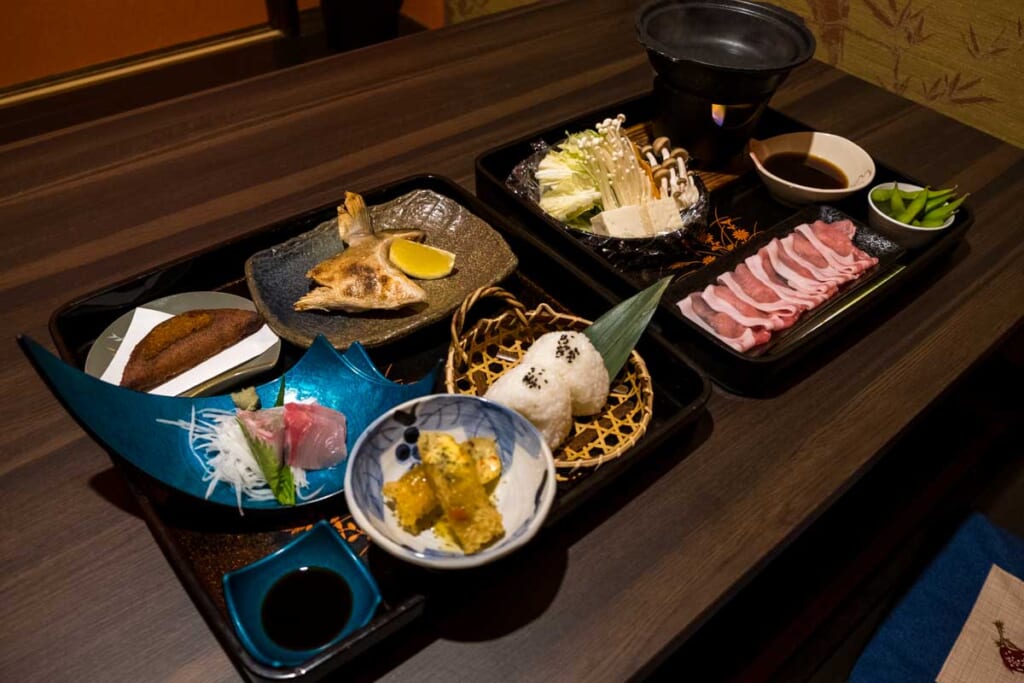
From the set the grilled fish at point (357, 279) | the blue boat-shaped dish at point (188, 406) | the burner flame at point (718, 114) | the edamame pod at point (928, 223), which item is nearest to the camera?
the blue boat-shaped dish at point (188, 406)

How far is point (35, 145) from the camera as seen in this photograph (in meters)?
1.92

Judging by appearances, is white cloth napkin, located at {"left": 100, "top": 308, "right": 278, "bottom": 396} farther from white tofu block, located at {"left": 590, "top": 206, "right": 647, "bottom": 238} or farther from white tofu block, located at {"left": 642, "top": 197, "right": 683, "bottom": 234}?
white tofu block, located at {"left": 642, "top": 197, "right": 683, "bottom": 234}

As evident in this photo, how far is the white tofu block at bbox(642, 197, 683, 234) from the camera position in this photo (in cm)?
175

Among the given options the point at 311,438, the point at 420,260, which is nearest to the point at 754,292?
the point at 420,260

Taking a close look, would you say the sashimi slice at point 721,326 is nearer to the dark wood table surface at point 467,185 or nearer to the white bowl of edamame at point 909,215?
the dark wood table surface at point 467,185

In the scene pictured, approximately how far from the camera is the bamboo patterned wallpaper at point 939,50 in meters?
2.43

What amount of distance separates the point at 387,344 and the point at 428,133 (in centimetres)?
92

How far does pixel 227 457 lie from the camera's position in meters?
1.18

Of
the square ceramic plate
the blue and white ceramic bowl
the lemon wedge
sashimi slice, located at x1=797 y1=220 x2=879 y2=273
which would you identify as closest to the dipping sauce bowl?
sashimi slice, located at x1=797 y1=220 x2=879 y2=273

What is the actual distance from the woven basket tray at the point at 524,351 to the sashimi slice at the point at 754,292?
36 centimetres

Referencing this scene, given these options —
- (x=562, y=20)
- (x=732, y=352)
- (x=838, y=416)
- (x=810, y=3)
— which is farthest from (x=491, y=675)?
(x=810, y=3)

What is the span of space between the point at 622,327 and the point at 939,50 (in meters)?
2.10

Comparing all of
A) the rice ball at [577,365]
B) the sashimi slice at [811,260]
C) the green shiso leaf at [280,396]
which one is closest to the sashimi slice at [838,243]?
the sashimi slice at [811,260]

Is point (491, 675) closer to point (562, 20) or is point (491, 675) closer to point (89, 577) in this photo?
point (89, 577)
